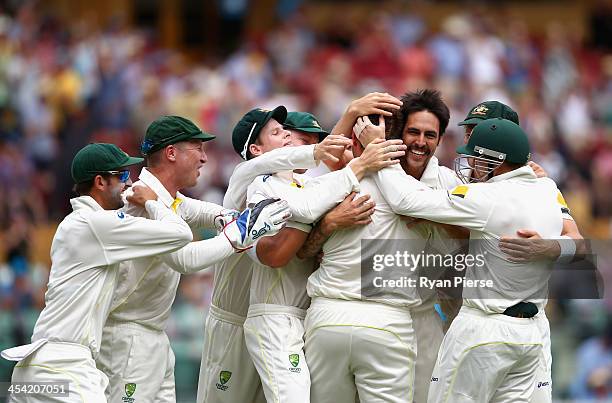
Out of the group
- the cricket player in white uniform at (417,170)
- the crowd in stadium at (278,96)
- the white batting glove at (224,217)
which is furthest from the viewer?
the crowd in stadium at (278,96)

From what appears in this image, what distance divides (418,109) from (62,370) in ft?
8.60

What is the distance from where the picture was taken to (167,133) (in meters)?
7.84

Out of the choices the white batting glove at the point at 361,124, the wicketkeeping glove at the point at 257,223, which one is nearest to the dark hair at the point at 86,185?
the wicketkeeping glove at the point at 257,223

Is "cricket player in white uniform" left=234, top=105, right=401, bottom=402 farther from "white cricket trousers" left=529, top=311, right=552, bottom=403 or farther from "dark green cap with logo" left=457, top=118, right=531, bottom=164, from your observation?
"white cricket trousers" left=529, top=311, right=552, bottom=403

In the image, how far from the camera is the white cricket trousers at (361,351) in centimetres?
745

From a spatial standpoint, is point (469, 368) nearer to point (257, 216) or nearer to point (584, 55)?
point (257, 216)

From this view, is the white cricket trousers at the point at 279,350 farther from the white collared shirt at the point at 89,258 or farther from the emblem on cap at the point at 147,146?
the emblem on cap at the point at 147,146

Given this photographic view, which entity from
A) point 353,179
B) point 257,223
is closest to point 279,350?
point 257,223

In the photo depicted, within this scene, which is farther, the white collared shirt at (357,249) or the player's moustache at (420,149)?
the player's moustache at (420,149)

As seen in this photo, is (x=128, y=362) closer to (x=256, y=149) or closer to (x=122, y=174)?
(x=122, y=174)

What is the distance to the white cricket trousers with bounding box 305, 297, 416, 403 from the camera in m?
7.45

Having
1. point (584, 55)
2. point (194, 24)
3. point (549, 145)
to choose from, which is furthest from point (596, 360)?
point (194, 24)

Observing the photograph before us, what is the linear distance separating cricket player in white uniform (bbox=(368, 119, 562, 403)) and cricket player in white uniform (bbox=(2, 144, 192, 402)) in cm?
147

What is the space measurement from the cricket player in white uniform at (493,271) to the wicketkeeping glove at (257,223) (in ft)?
2.08
